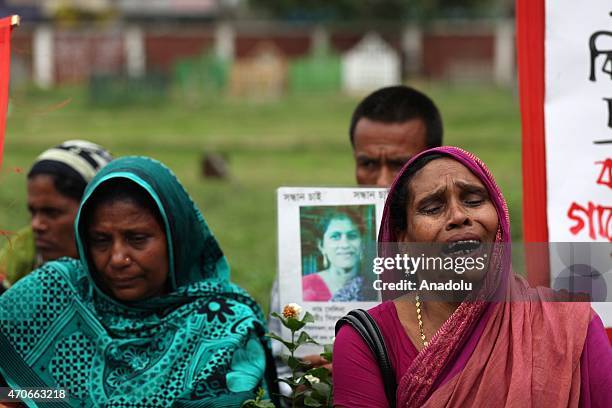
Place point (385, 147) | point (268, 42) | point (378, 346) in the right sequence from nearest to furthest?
point (378, 346) → point (385, 147) → point (268, 42)

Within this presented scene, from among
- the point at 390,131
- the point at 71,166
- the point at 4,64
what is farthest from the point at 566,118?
the point at 71,166

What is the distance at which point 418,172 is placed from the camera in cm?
291

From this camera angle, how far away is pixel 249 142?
21.8m

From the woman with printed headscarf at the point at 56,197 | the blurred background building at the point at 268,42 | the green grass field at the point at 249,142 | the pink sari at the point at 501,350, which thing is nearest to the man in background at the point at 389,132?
the woman with printed headscarf at the point at 56,197

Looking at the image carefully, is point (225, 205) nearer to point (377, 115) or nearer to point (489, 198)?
point (377, 115)

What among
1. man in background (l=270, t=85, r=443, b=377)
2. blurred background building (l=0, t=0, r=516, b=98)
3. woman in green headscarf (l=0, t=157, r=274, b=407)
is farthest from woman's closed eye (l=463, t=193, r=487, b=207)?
blurred background building (l=0, t=0, r=516, b=98)

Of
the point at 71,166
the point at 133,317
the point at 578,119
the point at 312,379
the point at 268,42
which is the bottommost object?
the point at 312,379

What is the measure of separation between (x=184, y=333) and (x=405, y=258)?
36.2 inches

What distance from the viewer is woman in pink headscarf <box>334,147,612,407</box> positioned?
2701mm

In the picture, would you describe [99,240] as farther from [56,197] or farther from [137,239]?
[56,197]

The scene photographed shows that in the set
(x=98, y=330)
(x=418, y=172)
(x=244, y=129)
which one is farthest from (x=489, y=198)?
(x=244, y=129)

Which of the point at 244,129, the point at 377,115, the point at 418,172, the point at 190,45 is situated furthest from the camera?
the point at 190,45

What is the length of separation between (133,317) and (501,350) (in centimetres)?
138

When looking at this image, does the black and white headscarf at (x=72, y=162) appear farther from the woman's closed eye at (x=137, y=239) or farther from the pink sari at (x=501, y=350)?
the pink sari at (x=501, y=350)
